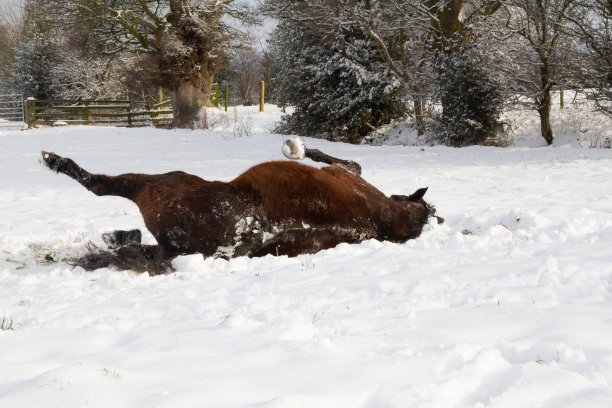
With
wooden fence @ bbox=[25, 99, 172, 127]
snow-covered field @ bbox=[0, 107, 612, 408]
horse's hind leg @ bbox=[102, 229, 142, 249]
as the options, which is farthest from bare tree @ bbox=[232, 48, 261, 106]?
snow-covered field @ bbox=[0, 107, 612, 408]

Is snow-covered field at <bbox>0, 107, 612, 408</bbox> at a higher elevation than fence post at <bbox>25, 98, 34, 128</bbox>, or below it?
below

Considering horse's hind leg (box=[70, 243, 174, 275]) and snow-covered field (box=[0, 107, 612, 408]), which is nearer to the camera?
snow-covered field (box=[0, 107, 612, 408])

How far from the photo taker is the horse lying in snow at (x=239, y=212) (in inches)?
120

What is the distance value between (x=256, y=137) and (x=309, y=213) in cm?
→ 1081

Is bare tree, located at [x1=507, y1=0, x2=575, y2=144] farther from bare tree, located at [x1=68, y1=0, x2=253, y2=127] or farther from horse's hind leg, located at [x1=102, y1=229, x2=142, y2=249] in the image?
bare tree, located at [x1=68, y1=0, x2=253, y2=127]

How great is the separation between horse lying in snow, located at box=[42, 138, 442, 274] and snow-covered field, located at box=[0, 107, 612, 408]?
0.38 feet

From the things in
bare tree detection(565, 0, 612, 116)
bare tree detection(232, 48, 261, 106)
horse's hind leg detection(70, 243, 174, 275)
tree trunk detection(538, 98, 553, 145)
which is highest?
bare tree detection(232, 48, 261, 106)

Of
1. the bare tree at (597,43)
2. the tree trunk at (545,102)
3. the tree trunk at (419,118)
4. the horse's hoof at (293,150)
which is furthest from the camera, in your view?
the tree trunk at (419,118)

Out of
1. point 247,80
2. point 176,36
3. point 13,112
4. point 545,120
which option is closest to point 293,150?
point 545,120

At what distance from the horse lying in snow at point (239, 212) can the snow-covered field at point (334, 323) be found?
0.38 ft

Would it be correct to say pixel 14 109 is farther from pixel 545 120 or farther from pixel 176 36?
pixel 545 120

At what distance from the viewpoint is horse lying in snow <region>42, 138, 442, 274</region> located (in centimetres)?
306

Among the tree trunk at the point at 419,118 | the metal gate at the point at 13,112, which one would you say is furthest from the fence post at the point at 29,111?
the tree trunk at the point at 419,118

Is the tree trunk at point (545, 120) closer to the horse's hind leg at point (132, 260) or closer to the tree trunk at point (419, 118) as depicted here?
the tree trunk at point (419, 118)
